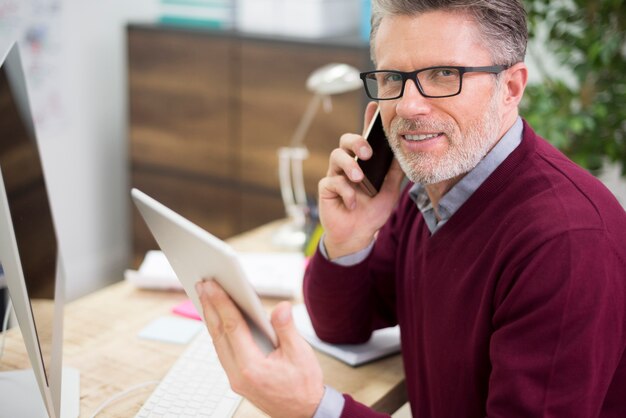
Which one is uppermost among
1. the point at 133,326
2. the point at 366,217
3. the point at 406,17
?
the point at 406,17

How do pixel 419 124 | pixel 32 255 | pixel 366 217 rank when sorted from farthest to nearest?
1. pixel 366 217
2. pixel 419 124
3. pixel 32 255

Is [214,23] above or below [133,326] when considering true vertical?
above

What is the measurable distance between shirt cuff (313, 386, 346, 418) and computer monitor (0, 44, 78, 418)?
0.37 meters

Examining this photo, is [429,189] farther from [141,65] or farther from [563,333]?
[141,65]

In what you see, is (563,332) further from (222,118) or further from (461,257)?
(222,118)

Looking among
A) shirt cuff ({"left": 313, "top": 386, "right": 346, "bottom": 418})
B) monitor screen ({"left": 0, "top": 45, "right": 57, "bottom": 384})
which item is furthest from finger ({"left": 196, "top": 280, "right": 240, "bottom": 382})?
monitor screen ({"left": 0, "top": 45, "right": 57, "bottom": 384})

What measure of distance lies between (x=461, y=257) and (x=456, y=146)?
0.58 feet

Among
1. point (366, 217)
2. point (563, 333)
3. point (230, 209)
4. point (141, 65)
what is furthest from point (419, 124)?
point (141, 65)

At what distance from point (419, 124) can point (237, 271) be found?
1.63 feet

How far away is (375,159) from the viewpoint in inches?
58.2

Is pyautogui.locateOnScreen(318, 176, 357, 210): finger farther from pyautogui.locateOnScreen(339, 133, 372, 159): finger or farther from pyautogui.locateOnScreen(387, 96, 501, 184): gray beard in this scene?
pyautogui.locateOnScreen(387, 96, 501, 184): gray beard

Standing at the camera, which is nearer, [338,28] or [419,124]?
[419,124]

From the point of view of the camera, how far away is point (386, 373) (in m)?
1.41

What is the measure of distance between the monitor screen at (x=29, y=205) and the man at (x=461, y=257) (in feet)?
0.96
